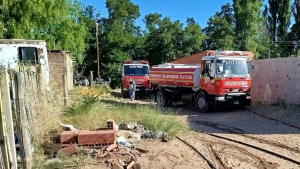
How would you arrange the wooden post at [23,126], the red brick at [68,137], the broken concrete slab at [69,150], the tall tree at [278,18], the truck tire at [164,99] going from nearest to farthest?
1. the wooden post at [23,126]
2. the broken concrete slab at [69,150]
3. the red brick at [68,137]
4. the truck tire at [164,99]
5. the tall tree at [278,18]

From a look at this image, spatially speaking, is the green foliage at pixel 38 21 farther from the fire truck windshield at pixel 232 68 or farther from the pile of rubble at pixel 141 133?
the fire truck windshield at pixel 232 68

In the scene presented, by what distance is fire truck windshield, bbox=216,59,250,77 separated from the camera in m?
12.0

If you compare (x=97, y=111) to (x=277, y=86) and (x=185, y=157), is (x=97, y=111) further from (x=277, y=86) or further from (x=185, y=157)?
(x=277, y=86)

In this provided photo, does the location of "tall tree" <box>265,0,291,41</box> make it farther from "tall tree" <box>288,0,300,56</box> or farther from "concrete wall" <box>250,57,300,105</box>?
"concrete wall" <box>250,57,300,105</box>

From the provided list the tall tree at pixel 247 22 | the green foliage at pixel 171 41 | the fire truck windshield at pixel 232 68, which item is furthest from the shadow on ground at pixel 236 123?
the tall tree at pixel 247 22

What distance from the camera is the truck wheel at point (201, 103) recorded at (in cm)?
1257

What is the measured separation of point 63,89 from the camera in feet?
27.7

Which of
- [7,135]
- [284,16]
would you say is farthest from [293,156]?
[284,16]

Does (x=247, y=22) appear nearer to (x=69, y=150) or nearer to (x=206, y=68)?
(x=206, y=68)

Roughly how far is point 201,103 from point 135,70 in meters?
7.87

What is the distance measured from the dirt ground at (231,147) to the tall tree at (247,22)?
1064 inches

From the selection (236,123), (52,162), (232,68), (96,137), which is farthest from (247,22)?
(52,162)

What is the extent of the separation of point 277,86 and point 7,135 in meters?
12.7

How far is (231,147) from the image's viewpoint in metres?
6.82
